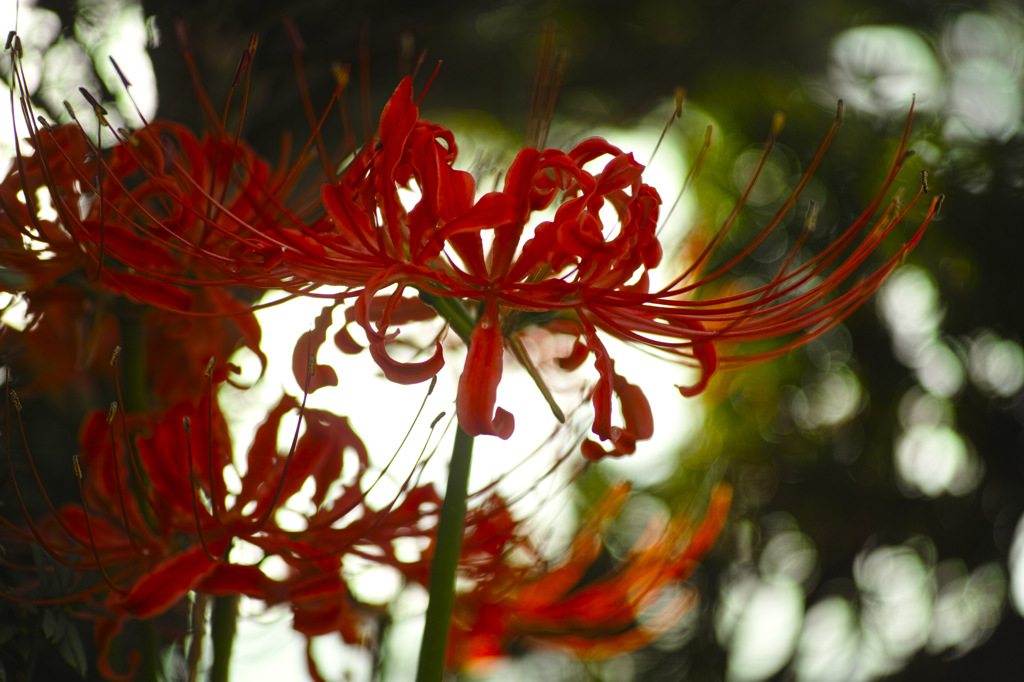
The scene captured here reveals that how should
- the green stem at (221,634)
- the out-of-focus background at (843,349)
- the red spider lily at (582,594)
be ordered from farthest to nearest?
the out-of-focus background at (843,349)
the red spider lily at (582,594)
the green stem at (221,634)

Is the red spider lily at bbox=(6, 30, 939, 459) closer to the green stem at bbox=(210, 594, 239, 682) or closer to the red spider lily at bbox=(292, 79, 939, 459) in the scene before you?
the red spider lily at bbox=(292, 79, 939, 459)

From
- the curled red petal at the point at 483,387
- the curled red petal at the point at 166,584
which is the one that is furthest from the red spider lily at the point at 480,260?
the curled red petal at the point at 166,584

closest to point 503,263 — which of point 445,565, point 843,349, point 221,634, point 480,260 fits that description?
point 480,260

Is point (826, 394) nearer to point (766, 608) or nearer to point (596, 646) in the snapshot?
point (766, 608)

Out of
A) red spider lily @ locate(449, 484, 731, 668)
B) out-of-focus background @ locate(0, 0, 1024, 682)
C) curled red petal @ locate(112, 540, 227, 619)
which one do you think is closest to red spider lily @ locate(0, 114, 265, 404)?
curled red petal @ locate(112, 540, 227, 619)

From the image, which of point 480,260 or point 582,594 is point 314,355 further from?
point 582,594

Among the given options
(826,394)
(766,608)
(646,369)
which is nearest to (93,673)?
(646,369)

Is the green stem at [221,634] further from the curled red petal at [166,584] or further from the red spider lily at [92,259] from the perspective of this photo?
the red spider lily at [92,259]
